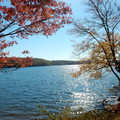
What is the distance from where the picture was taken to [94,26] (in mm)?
18078

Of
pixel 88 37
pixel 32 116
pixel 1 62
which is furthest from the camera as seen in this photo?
pixel 88 37

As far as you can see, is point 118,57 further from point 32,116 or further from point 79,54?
point 32,116

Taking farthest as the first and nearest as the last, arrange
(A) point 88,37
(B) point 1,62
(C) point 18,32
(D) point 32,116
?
(A) point 88,37 → (D) point 32,116 → (B) point 1,62 → (C) point 18,32

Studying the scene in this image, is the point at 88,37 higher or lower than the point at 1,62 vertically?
higher

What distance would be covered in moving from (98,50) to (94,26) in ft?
9.00

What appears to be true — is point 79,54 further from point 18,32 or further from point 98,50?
point 18,32

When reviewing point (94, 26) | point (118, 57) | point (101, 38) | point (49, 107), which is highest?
point (94, 26)

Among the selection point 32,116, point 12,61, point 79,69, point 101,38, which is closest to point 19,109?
point 32,116

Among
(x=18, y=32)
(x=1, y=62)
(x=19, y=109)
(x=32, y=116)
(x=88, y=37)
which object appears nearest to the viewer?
(x=18, y=32)

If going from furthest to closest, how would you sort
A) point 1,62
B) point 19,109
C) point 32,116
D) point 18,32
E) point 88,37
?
point 19,109, point 88,37, point 32,116, point 1,62, point 18,32

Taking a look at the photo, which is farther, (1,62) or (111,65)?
(111,65)

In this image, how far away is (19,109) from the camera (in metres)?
19.8

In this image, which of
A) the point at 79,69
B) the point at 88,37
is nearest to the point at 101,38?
the point at 88,37

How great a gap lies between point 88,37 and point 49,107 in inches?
394
